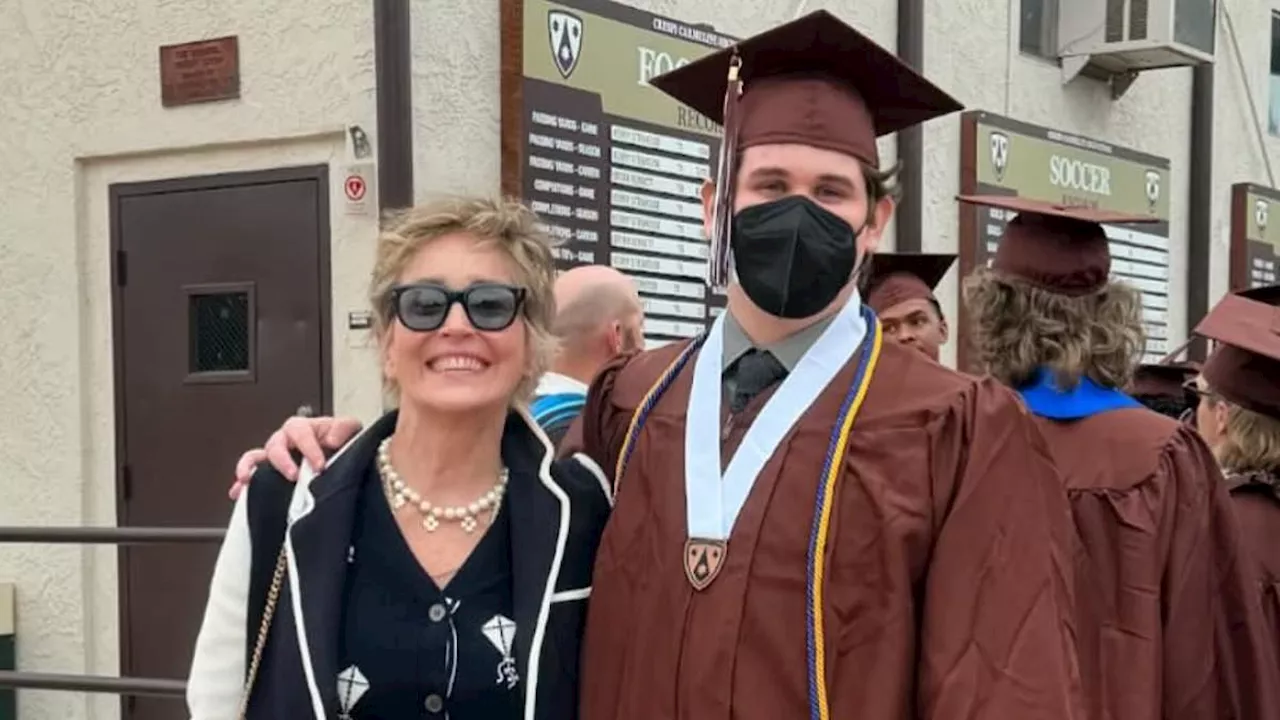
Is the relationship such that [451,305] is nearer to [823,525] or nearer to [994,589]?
[823,525]

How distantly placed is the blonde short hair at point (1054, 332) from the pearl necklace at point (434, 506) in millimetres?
1131

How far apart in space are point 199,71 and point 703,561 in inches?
143

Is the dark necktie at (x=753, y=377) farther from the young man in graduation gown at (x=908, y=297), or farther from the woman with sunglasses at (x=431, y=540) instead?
the young man in graduation gown at (x=908, y=297)

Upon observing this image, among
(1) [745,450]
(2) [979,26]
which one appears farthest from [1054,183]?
(1) [745,450]

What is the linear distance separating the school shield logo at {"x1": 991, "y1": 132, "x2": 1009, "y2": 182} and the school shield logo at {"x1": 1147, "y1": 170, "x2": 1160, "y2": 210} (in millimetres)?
1693

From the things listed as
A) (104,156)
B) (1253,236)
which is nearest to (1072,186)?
(1253,236)

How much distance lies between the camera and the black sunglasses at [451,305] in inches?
Result: 92.0

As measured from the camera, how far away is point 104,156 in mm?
5379

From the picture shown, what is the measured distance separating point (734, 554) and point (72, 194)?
Answer: 13.3ft

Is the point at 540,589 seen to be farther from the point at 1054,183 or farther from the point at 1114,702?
the point at 1054,183

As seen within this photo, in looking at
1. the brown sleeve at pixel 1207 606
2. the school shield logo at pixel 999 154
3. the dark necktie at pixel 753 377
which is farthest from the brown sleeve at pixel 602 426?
the school shield logo at pixel 999 154

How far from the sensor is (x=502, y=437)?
8.25 feet

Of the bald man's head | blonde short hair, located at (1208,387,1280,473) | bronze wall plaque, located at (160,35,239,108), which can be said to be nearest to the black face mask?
blonde short hair, located at (1208,387,1280,473)

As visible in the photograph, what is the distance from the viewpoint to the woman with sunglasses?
2.27m
